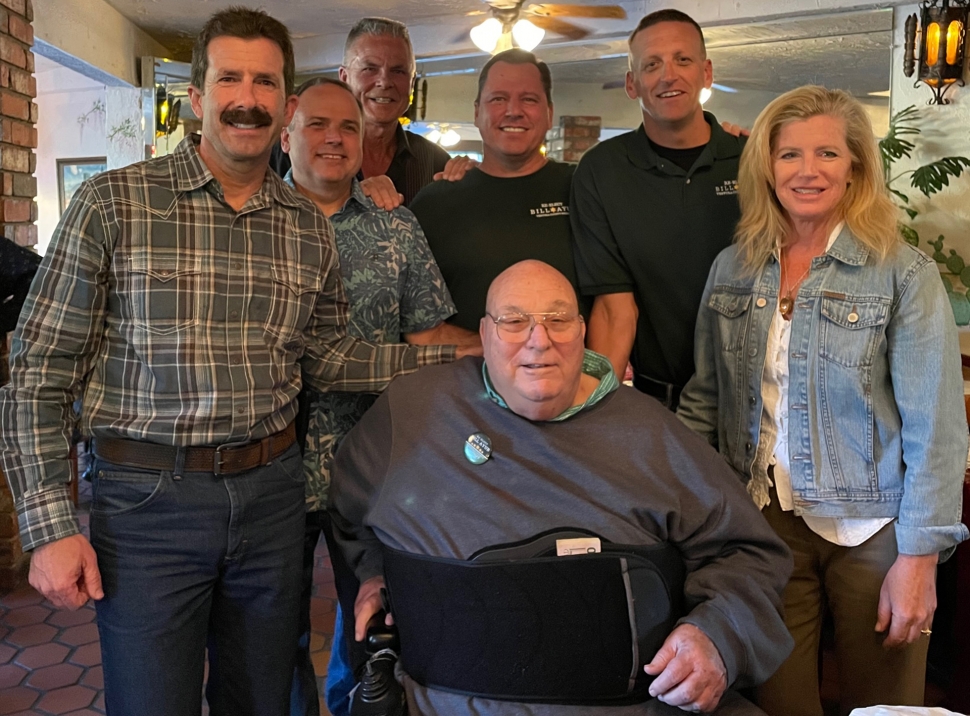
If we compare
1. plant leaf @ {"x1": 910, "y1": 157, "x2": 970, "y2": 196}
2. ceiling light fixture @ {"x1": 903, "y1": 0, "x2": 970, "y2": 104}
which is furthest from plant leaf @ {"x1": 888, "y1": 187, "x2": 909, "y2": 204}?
ceiling light fixture @ {"x1": 903, "y1": 0, "x2": 970, "y2": 104}

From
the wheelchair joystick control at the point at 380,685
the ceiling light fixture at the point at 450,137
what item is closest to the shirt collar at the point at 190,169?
the wheelchair joystick control at the point at 380,685

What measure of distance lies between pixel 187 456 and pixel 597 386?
0.85 meters

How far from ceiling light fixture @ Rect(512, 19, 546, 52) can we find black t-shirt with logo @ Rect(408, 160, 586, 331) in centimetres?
286

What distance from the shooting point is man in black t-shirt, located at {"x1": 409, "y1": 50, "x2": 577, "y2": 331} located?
2312mm

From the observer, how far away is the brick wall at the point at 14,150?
3.33 metres

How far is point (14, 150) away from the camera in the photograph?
11.3 feet

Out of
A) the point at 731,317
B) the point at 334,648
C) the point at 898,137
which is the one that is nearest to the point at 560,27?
the point at 898,137

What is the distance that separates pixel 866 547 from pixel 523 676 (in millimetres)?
816

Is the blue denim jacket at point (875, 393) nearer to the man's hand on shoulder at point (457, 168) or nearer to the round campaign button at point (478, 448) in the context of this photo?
the round campaign button at point (478, 448)

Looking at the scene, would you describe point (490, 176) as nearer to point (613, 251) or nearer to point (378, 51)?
point (613, 251)

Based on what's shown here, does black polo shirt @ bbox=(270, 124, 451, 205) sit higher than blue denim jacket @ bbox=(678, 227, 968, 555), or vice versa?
black polo shirt @ bbox=(270, 124, 451, 205)

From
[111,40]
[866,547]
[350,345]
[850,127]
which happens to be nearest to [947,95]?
[850,127]

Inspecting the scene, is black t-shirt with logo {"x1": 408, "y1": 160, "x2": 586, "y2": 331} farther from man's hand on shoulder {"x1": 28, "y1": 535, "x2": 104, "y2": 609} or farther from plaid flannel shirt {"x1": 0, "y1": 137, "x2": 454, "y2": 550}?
man's hand on shoulder {"x1": 28, "y1": 535, "x2": 104, "y2": 609}

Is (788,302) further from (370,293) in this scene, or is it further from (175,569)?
(175,569)
